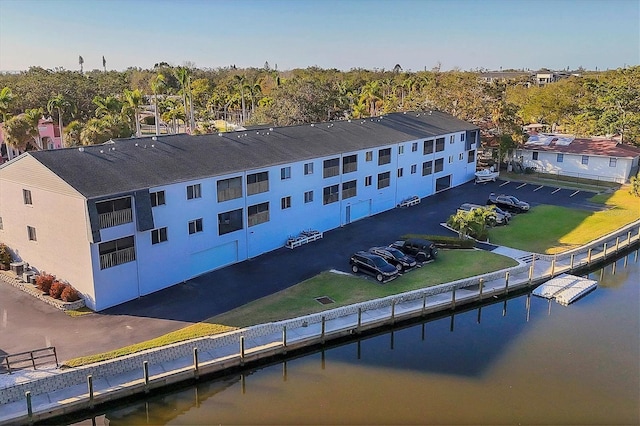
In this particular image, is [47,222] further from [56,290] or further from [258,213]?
[258,213]

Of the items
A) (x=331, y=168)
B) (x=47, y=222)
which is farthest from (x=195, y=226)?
(x=331, y=168)

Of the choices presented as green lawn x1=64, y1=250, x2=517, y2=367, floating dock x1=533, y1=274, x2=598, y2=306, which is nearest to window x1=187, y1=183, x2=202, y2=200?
green lawn x1=64, y1=250, x2=517, y2=367

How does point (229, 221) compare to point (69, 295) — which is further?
point (229, 221)

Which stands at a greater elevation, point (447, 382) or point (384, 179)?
point (384, 179)

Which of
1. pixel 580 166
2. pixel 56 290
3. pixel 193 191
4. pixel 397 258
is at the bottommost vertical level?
pixel 397 258

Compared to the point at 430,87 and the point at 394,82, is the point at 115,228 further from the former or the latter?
the point at 394,82

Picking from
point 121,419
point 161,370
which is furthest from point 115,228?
point 121,419
